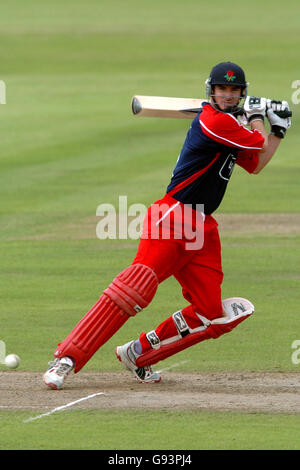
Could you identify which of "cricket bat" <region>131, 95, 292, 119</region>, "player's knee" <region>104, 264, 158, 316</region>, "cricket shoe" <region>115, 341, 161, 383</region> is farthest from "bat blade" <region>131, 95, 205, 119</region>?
"cricket shoe" <region>115, 341, 161, 383</region>

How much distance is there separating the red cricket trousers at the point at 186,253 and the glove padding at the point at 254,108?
34.1 inches

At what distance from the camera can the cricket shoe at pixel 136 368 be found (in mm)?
8617

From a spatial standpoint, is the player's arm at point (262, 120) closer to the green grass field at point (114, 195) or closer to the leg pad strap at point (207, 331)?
the leg pad strap at point (207, 331)

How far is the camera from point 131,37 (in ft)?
153

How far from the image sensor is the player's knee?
26.7 feet

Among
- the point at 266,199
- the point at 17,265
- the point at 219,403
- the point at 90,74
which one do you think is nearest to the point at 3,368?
the point at 219,403

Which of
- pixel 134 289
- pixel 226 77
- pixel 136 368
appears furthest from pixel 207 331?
pixel 226 77

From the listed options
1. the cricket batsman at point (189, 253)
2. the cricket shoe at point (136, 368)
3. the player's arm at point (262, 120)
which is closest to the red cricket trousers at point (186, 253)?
the cricket batsman at point (189, 253)

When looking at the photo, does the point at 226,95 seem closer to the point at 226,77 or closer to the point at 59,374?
the point at 226,77

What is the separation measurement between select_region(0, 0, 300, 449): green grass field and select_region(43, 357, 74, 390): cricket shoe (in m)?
0.62

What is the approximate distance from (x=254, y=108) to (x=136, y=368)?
2154 mm

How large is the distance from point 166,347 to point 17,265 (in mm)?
5393

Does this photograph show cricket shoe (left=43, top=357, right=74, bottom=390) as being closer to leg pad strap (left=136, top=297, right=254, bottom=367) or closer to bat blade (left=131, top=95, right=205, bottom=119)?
leg pad strap (left=136, top=297, right=254, bottom=367)
